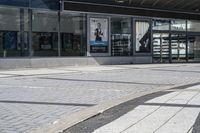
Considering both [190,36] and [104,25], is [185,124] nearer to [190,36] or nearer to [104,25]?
[104,25]

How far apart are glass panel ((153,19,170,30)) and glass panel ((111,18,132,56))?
8.54 feet

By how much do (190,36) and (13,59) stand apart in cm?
1586

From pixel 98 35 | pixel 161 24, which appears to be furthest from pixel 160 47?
pixel 98 35

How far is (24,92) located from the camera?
45.6 ft

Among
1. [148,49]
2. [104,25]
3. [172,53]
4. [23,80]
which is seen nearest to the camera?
[23,80]

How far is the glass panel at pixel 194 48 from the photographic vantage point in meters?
36.7

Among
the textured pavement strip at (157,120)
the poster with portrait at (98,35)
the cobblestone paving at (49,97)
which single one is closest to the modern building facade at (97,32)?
the poster with portrait at (98,35)

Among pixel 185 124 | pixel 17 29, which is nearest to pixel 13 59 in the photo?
pixel 17 29

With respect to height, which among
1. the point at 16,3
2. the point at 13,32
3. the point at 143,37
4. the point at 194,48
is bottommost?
the point at 194,48

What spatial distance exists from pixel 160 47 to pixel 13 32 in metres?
12.2

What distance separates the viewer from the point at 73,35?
95.7 feet

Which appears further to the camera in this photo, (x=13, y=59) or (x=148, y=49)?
(x=148, y=49)

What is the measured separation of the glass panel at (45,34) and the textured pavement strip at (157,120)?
17.0 m

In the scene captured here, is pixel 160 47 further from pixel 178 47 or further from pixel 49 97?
pixel 49 97
